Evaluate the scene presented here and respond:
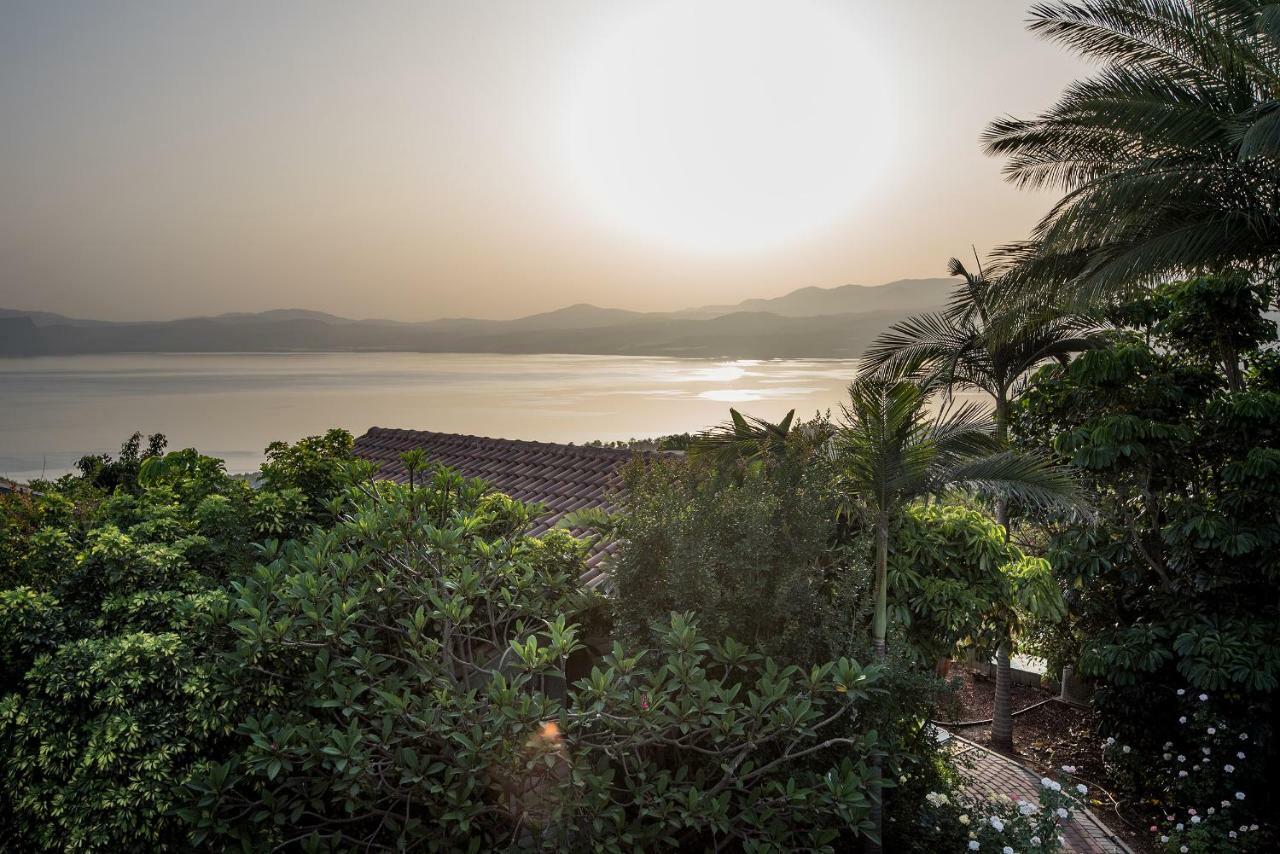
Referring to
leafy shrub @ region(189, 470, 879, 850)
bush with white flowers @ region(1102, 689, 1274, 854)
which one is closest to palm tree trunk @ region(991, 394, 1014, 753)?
bush with white flowers @ region(1102, 689, 1274, 854)

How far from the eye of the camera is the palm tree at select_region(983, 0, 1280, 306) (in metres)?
12.6

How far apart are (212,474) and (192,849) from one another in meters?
5.53

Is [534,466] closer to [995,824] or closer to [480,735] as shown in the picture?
[480,735]

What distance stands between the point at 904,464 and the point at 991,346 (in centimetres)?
750

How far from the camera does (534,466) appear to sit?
624 inches

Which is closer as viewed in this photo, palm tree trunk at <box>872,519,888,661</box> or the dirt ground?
palm tree trunk at <box>872,519,888,661</box>

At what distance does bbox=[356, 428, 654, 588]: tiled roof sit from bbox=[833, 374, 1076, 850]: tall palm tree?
2.98m

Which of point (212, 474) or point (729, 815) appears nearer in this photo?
point (729, 815)

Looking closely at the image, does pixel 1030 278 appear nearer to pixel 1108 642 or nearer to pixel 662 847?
pixel 1108 642

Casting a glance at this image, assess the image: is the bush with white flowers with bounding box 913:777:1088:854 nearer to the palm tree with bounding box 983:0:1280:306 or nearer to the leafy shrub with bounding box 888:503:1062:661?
the leafy shrub with bounding box 888:503:1062:661

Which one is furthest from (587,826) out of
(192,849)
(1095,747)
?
(1095,747)

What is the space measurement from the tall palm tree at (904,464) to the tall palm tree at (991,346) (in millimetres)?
5258

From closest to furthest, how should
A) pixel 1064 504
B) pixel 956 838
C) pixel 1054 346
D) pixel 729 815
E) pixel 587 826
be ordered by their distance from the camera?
1. pixel 587 826
2. pixel 729 815
3. pixel 956 838
4. pixel 1064 504
5. pixel 1054 346

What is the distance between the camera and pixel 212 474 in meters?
11.5
